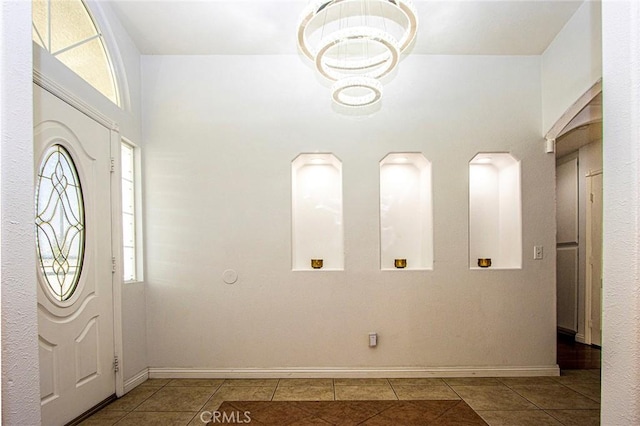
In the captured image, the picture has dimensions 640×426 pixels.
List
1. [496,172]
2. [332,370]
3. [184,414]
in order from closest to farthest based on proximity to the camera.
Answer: [184,414]
[332,370]
[496,172]

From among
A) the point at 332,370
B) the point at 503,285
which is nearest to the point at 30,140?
the point at 332,370

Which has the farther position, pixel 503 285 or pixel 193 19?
pixel 503 285

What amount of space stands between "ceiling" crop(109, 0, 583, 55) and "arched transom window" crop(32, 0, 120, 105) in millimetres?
324

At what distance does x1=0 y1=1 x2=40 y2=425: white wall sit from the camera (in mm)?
1128

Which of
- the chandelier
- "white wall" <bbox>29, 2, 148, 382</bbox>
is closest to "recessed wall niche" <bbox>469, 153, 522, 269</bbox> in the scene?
the chandelier

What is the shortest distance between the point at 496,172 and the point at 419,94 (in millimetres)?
1245

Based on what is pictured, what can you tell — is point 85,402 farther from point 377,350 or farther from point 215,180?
point 377,350

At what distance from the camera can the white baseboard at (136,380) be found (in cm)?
308

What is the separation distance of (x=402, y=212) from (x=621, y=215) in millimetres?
2578

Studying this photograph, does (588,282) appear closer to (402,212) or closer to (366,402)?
(402,212)

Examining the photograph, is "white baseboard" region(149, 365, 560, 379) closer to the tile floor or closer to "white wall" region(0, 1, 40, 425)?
the tile floor

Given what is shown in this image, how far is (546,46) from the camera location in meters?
3.41

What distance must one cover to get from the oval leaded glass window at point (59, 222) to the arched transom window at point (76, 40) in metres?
0.71

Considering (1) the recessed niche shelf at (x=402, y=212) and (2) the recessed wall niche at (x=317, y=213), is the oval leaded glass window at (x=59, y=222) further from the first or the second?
(1) the recessed niche shelf at (x=402, y=212)
